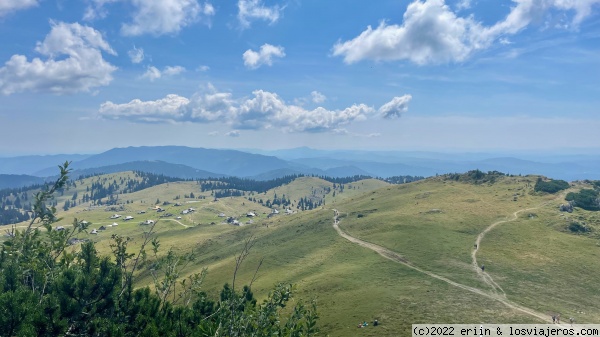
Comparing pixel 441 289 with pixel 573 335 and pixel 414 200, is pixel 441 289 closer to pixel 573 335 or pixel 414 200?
pixel 573 335

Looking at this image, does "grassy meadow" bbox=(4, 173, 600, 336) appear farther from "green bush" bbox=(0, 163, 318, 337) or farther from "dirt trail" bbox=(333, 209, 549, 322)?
"green bush" bbox=(0, 163, 318, 337)

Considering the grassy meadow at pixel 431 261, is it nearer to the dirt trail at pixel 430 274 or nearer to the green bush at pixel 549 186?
the dirt trail at pixel 430 274

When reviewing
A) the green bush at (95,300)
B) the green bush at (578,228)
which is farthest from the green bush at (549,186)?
the green bush at (95,300)

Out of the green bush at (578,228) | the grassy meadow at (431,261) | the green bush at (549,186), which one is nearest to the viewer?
the grassy meadow at (431,261)

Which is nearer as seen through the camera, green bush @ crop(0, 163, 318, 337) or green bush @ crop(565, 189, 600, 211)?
green bush @ crop(0, 163, 318, 337)

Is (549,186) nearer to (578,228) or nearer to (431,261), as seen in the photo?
(578,228)

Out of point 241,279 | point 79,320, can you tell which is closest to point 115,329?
point 79,320

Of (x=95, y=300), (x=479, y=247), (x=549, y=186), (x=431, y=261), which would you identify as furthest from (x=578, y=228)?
(x=95, y=300)

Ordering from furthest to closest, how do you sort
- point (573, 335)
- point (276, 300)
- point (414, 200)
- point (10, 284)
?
point (414, 200), point (573, 335), point (10, 284), point (276, 300)

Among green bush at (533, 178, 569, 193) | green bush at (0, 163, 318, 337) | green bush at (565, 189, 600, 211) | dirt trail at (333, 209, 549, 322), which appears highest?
green bush at (0, 163, 318, 337)

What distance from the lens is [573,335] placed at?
47.9m

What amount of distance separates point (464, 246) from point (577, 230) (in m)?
36.8

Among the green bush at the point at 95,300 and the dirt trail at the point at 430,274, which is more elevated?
the green bush at the point at 95,300

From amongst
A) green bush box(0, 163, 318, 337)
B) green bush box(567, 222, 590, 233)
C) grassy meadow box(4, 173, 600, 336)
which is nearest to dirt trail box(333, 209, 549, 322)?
grassy meadow box(4, 173, 600, 336)
